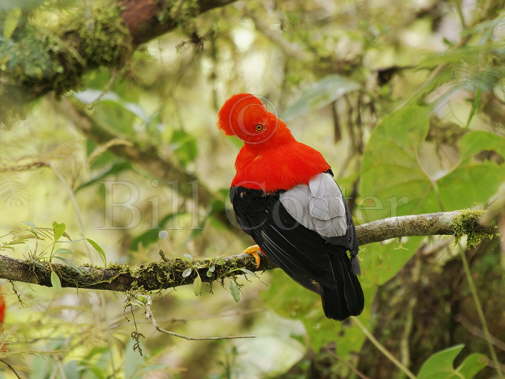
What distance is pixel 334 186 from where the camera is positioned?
212cm

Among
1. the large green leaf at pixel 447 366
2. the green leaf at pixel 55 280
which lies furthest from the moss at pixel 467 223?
the green leaf at pixel 55 280

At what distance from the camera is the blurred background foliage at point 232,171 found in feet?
7.68

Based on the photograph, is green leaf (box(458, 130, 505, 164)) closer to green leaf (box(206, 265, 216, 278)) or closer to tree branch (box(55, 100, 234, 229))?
green leaf (box(206, 265, 216, 278))

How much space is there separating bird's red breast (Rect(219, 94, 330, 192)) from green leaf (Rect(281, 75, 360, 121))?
364 millimetres

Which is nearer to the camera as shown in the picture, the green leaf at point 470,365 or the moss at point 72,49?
the green leaf at point 470,365

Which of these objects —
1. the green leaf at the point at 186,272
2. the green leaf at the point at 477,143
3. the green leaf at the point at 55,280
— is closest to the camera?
the green leaf at the point at 55,280

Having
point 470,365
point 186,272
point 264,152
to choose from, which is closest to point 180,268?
point 186,272

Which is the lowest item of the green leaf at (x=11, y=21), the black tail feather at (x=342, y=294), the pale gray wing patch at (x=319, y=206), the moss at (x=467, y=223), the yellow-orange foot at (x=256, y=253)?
the black tail feather at (x=342, y=294)

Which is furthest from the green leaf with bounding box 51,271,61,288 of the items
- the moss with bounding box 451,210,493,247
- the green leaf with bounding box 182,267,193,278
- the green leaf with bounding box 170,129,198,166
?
the green leaf with bounding box 170,129,198,166

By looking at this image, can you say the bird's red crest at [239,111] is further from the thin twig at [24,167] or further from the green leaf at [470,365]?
the green leaf at [470,365]

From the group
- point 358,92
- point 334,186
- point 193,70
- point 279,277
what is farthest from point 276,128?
point 193,70

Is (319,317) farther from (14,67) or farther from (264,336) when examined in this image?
(14,67)

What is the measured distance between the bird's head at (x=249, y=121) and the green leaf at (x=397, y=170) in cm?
40

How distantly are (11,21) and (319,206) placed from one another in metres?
1.49
